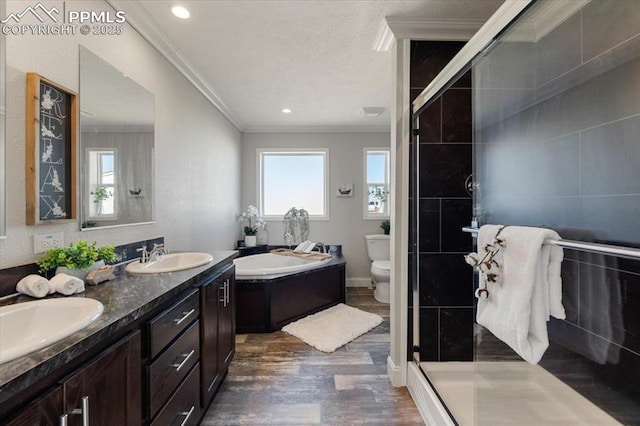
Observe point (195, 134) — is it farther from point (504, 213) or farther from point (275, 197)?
point (504, 213)

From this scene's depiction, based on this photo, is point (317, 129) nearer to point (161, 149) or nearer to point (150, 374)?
point (161, 149)

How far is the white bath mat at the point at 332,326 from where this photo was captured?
256 cm

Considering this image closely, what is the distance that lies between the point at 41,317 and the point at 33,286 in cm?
18

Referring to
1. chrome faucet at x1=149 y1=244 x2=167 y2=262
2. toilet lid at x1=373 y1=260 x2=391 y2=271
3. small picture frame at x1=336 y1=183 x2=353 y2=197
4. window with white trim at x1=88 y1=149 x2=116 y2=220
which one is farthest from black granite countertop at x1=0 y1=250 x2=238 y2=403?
small picture frame at x1=336 y1=183 x2=353 y2=197

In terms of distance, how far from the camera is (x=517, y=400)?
1.61m

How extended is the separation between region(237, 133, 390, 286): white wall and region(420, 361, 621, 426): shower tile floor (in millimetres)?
2665

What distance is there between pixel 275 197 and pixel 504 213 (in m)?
3.41

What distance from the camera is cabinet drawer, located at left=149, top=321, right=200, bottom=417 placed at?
1103 mm

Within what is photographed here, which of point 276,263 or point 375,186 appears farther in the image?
point 375,186

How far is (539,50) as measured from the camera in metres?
1.64

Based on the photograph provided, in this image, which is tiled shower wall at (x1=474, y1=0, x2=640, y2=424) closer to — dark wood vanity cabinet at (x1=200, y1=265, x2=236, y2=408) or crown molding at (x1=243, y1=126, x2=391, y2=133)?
dark wood vanity cabinet at (x1=200, y1=265, x2=236, y2=408)

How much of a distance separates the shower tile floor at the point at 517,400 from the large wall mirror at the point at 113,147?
2.18 metres

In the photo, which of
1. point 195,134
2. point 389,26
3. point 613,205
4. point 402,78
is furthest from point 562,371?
point 195,134

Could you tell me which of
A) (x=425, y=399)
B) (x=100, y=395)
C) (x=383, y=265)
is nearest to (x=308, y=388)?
(x=425, y=399)
